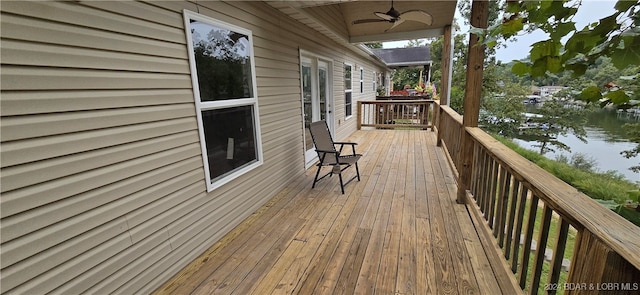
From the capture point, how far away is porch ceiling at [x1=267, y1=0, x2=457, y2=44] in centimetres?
407

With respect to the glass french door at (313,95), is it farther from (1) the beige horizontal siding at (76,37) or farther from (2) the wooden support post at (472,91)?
(1) the beige horizontal siding at (76,37)

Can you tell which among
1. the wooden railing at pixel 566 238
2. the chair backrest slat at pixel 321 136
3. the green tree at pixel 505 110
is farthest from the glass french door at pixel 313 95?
the green tree at pixel 505 110

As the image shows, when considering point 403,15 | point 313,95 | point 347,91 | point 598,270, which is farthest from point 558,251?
point 347,91

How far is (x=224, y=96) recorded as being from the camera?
245 centimetres

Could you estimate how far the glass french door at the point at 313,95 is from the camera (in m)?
4.53

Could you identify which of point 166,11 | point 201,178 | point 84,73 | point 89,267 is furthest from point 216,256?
point 166,11

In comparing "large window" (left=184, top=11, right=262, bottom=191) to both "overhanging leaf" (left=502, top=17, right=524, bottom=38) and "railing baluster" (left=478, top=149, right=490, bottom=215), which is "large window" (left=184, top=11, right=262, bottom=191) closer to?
"overhanging leaf" (left=502, top=17, right=524, bottom=38)

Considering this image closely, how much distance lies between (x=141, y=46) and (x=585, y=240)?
7.87 feet

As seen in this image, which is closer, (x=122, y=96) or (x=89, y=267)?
(x=89, y=267)

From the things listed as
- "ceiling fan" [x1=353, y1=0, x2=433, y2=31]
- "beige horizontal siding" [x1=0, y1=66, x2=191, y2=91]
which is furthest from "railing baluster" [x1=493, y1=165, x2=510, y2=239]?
"ceiling fan" [x1=353, y1=0, x2=433, y2=31]

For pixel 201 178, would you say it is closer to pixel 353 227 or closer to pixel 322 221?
pixel 322 221

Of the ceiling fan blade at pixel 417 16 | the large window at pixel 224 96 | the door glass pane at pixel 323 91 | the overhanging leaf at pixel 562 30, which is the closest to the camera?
the overhanging leaf at pixel 562 30

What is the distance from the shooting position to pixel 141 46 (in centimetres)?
166

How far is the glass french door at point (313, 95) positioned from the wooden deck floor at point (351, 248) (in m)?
1.19
